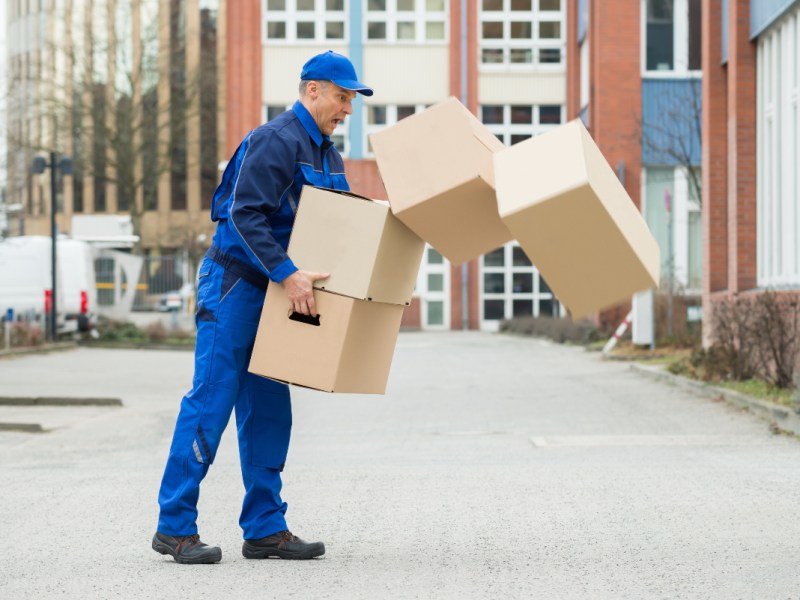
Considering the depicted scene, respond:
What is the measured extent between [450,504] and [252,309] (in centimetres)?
211

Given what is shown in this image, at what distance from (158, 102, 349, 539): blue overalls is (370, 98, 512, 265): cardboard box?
310 mm

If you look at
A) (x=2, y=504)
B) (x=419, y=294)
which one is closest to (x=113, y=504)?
(x=2, y=504)

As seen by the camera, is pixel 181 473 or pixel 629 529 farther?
pixel 629 529

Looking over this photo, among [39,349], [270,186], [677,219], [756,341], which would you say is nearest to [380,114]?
[677,219]

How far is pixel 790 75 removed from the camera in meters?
15.7

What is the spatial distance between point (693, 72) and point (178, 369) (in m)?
13.6

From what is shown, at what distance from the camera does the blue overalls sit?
536cm

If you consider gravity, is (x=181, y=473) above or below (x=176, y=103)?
below

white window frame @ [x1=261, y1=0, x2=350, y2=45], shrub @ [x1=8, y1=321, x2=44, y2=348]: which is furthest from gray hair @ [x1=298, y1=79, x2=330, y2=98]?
white window frame @ [x1=261, y1=0, x2=350, y2=45]

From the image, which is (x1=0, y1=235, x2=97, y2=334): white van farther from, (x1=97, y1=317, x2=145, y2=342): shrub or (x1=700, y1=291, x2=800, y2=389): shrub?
(x1=700, y1=291, x2=800, y2=389): shrub

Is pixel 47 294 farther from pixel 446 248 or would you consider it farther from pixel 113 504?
pixel 446 248

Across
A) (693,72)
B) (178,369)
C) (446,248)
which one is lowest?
(178,369)

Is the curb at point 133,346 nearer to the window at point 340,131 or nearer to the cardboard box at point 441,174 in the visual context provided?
the window at point 340,131

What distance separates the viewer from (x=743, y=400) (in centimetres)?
1302
